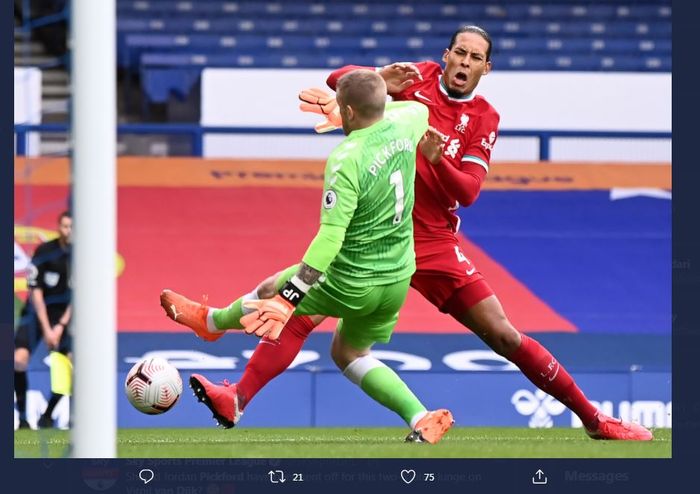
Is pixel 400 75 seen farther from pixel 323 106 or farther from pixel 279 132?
pixel 279 132

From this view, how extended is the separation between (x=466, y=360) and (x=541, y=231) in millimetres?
1902

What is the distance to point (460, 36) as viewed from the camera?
7172 mm

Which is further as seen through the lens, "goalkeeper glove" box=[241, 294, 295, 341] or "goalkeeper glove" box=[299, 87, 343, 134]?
"goalkeeper glove" box=[299, 87, 343, 134]

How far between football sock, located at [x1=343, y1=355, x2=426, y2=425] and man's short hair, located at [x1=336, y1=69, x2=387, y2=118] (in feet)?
4.39

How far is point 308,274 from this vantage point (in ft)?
20.6

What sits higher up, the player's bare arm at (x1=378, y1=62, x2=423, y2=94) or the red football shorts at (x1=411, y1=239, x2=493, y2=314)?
the player's bare arm at (x1=378, y1=62, x2=423, y2=94)

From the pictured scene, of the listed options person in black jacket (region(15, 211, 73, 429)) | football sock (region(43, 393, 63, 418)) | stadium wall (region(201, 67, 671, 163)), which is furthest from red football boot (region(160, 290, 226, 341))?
stadium wall (region(201, 67, 671, 163))

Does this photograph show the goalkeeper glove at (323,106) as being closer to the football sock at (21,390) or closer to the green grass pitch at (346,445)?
the green grass pitch at (346,445)

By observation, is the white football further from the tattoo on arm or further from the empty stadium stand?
the empty stadium stand

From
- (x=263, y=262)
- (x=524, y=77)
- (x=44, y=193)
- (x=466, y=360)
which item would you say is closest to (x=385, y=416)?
(x=466, y=360)

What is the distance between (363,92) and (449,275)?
52.2 inches

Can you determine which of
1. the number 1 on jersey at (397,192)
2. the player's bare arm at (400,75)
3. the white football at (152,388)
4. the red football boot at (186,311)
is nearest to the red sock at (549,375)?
the number 1 on jersey at (397,192)

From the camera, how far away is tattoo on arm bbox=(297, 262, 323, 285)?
20.5 feet
